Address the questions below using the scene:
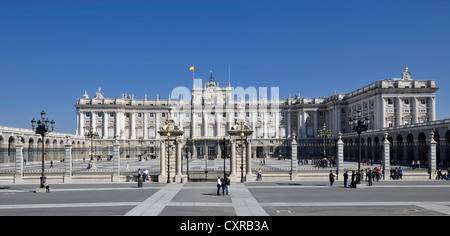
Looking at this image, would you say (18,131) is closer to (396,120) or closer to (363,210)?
(363,210)

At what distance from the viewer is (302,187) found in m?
26.3

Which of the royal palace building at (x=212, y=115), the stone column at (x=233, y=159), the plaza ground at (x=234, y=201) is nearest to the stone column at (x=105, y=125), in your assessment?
the royal palace building at (x=212, y=115)

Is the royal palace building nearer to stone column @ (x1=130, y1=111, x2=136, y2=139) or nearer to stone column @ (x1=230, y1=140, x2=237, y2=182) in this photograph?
stone column @ (x1=130, y1=111, x2=136, y2=139)

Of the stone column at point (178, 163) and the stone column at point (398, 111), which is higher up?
the stone column at point (398, 111)

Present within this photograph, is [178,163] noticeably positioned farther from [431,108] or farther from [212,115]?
[212,115]

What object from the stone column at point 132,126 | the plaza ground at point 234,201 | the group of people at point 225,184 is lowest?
the plaza ground at point 234,201

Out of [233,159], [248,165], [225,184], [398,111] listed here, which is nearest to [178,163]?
[233,159]

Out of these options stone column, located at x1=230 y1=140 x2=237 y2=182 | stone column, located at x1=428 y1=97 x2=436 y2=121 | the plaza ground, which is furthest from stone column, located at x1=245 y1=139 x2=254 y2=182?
stone column, located at x1=428 y1=97 x2=436 y2=121

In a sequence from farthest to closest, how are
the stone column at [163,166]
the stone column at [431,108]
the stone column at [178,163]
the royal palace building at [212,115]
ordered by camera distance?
the royal palace building at [212,115], the stone column at [431,108], the stone column at [163,166], the stone column at [178,163]

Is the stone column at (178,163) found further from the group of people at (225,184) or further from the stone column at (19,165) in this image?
the stone column at (19,165)

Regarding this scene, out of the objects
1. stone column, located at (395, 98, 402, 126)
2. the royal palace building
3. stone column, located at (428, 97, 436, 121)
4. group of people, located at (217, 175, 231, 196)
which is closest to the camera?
group of people, located at (217, 175, 231, 196)

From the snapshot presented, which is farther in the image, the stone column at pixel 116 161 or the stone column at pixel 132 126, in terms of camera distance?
the stone column at pixel 132 126

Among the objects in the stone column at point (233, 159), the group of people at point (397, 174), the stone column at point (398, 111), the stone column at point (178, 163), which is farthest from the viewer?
the stone column at point (398, 111)

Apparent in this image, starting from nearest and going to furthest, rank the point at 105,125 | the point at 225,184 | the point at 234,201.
A: the point at 234,201 < the point at 225,184 < the point at 105,125
